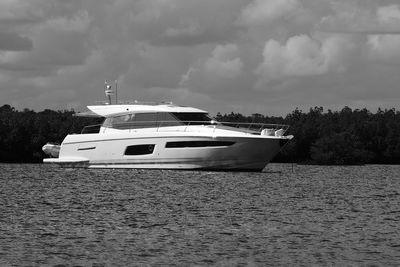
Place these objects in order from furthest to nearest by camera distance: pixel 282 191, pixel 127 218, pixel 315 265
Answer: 1. pixel 282 191
2. pixel 127 218
3. pixel 315 265

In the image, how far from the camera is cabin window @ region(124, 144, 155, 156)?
70.6 m

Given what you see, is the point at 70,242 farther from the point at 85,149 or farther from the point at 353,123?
the point at 353,123

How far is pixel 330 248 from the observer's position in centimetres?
3288

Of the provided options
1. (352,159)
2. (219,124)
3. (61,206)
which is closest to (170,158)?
(219,124)

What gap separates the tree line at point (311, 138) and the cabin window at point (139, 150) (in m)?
60.0

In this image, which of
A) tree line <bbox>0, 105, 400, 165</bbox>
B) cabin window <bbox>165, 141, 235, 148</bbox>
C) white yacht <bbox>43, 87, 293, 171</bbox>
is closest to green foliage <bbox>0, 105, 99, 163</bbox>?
tree line <bbox>0, 105, 400, 165</bbox>

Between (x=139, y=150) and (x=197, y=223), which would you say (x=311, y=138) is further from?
(x=197, y=223)

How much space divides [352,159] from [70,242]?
110960mm

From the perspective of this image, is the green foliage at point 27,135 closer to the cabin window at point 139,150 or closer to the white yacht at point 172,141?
the white yacht at point 172,141

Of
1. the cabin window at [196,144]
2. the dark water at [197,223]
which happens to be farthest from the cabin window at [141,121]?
the dark water at [197,223]

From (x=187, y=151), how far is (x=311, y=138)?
3384 inches

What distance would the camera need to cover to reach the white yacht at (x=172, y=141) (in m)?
68.0

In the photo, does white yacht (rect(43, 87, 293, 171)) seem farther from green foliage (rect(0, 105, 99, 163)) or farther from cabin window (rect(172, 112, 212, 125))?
green foliage (rect(0, 105, 99, 163))

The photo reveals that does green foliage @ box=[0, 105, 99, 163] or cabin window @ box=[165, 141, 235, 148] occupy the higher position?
green foliage @ box=[0, 105, 99, 163]
